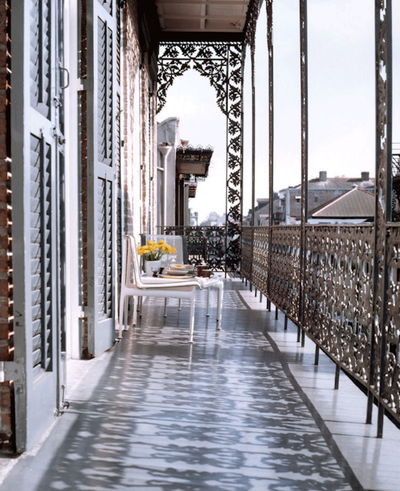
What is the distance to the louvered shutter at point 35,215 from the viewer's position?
2.30 m

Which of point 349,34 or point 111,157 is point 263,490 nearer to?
point 111,157

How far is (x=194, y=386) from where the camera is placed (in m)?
3.39

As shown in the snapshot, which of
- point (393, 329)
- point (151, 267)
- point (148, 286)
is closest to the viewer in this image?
point (393, 329)

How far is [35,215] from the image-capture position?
98.3 inches

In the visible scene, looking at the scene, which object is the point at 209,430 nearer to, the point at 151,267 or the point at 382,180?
the point at 382,180

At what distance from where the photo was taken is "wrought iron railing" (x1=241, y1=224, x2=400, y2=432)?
2465 mm

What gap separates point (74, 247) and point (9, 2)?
206 cm

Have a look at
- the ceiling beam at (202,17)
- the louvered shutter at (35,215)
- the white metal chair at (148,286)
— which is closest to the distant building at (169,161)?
the ceiling beam at (202,17)

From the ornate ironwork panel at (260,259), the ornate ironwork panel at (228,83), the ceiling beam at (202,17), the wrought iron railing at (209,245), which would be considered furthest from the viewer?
the wrought iron railing at (209,245)

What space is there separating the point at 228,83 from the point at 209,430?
9.56 meters

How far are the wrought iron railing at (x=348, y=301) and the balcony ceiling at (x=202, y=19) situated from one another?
5.57 metres

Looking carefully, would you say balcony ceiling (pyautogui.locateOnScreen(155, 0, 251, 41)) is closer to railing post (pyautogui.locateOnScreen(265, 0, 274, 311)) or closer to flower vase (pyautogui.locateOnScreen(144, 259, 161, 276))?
railing post (pyautogui.locateOnScreen(265, 0, 274, 311))

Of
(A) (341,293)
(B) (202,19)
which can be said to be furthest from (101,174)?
(B) (202,19)

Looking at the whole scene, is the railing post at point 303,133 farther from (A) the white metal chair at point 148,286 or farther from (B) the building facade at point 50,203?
(B) the building facade at point 50,203
